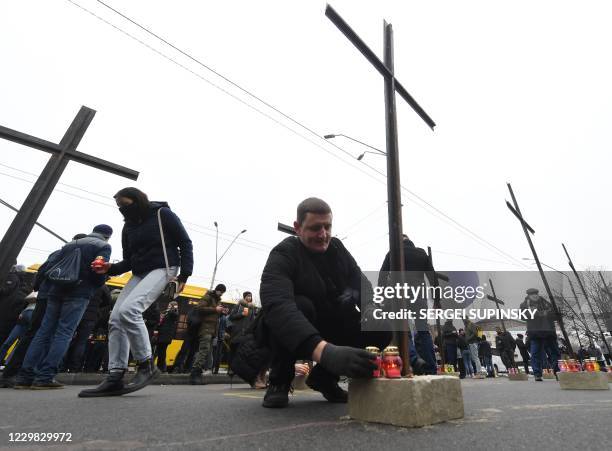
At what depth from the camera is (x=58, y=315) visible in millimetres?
3932

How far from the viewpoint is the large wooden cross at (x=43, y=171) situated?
3.20 m

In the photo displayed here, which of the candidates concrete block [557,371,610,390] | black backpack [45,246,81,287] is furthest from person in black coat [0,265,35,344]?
concrete block [557,371,610,390]

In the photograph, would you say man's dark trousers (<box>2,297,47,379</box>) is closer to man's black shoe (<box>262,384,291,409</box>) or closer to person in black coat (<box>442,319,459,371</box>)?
man's black shoe (<box>262,384,291,409</box>)

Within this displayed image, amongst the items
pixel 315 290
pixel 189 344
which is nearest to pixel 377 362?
pixel 315 290

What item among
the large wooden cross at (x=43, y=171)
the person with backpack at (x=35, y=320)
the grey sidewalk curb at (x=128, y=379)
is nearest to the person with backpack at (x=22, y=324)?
the grey sidewalk curb at (x=128, y=379)

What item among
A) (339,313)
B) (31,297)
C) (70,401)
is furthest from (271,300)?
(31,297)

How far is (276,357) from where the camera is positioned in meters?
2.39

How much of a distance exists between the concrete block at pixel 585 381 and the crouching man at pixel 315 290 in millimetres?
3744

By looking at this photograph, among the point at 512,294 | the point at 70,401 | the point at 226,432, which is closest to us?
the point at 226,432

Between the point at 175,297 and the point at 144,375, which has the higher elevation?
the point at 175,297

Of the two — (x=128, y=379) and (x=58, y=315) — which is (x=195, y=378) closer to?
(x=128, y=379)

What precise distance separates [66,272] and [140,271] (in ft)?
3.98

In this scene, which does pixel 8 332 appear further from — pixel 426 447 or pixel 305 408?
pixel 426 447

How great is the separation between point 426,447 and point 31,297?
22.1ft
